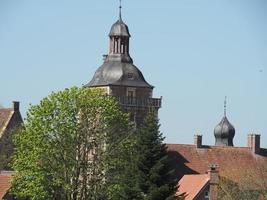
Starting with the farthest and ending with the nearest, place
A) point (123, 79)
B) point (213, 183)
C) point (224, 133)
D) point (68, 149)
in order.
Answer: point (224, 133) → point (123, 79) → point (213, 183) → point (68, 149)

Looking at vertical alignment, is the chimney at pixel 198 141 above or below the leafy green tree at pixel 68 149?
above

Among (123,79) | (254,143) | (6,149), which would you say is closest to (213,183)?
(6,149)

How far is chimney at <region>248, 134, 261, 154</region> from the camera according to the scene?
100312 millimetres

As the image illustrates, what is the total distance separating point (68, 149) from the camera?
70688 mm

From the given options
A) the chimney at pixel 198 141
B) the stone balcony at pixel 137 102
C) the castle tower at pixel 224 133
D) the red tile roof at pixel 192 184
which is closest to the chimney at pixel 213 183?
the red tile roof at pixel 192 184

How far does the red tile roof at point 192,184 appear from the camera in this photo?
3236 inches

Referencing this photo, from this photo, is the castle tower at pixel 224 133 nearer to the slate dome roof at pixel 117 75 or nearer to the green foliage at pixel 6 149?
the slate dome roof at pixel 117 75

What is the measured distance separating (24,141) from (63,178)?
340 centimetres

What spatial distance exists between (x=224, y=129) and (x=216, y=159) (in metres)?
10.8

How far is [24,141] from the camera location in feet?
232

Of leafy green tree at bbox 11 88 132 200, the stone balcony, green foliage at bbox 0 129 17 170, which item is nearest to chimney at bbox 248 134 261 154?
the stone balcony

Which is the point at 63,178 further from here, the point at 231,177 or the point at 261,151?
the point at 261,151

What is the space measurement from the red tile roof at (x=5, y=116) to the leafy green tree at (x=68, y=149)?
23.5 m

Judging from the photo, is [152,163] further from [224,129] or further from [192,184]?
[224,129]
